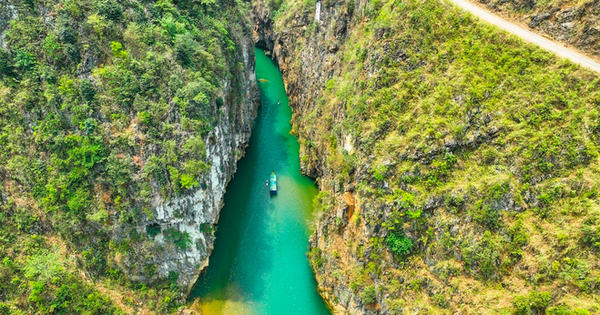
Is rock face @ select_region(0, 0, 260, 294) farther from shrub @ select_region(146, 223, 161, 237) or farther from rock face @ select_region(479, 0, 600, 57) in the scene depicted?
rock face @ select_region(479, 0, 600, 57)

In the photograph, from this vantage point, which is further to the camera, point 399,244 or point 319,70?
point 319,70

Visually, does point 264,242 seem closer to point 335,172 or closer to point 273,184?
point 273,184

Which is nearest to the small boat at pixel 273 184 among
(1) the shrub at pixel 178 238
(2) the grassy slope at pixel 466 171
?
(2) the grassy slope at pixel 466 171

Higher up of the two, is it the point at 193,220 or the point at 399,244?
the point at 399,244

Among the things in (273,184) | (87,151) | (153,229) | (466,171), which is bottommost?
(153,229)

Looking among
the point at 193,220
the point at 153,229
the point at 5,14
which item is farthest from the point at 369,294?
the point at 5,14

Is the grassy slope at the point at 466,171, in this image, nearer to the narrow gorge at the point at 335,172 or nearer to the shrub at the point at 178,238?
the narrow gorge at the point at 335,172

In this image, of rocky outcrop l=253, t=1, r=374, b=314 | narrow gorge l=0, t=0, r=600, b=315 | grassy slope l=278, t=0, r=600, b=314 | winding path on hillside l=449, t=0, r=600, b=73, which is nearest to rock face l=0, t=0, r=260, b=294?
narrow gorge l=0, t=0, r=600, b=315
